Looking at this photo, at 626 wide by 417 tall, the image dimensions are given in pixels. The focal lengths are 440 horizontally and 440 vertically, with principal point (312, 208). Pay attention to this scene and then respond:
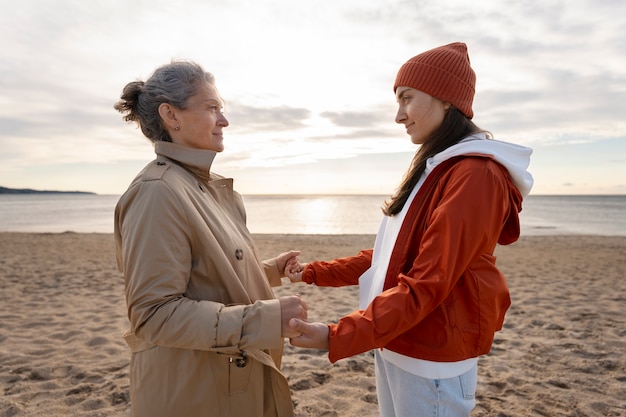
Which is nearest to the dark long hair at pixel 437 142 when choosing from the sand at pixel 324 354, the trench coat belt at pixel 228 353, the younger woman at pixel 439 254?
the younger woman at pixel 439 254

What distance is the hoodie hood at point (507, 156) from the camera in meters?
1.75

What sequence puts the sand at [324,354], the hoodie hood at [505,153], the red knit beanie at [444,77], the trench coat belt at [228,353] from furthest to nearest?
the sand at [324,354]
the red knit beanie at [444,77]
the trench coat belt at [228,353]
the hoodie hood at [505,153]

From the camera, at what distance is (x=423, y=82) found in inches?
78.4

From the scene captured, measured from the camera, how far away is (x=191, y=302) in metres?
1.67

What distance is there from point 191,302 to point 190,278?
16 centimetres

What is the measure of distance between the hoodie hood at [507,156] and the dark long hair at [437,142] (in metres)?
0.10

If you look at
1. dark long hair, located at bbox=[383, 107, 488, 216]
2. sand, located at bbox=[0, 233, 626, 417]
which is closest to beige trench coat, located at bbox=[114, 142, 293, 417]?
dark long hair, located at bbox=[383, 107, 488, 216]

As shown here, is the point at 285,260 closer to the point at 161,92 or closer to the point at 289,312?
the point at 289,312

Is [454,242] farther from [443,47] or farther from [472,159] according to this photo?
[443,47]

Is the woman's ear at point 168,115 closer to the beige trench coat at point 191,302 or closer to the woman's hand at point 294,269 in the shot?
the beige trench coat at point 191,302

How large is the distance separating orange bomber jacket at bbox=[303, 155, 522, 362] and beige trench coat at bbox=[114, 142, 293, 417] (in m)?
0.42

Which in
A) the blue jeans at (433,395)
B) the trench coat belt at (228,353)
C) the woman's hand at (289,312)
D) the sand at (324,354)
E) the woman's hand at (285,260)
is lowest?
the sand at (324,354)

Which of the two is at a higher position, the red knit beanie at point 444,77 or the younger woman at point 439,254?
the red knit beanie at point 444,77

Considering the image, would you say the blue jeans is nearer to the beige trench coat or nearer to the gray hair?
the beige trench coat
